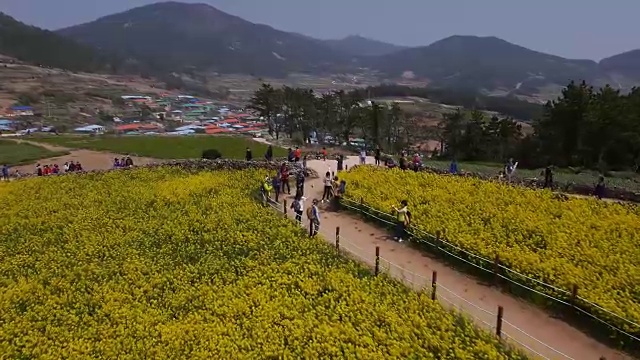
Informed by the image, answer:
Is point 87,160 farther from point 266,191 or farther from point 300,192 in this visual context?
point 300,192

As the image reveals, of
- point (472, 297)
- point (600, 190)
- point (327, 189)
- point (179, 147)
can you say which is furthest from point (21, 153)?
point (600, 190)

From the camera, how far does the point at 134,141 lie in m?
76.9

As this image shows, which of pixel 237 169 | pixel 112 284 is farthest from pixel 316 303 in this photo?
pixel 237 169

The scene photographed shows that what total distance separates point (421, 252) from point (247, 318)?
28.7ft

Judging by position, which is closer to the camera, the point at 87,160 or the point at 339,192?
the point at 339,192

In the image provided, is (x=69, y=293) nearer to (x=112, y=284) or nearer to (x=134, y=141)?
(x=112, y=284)

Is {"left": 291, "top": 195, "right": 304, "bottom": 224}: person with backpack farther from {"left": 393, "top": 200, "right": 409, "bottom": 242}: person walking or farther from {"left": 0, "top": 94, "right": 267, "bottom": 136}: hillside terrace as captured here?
{"left": 0, "top": 94, "right": 267, "bottom": 136}: hillside terrace

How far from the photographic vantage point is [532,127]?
7912 cm

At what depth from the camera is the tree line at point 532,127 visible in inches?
1946

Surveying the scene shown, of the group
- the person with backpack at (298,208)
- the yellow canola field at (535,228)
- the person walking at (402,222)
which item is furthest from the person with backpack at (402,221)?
the person with backpack at (298,208)

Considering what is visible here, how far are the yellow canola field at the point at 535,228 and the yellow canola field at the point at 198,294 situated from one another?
4679 millimetres

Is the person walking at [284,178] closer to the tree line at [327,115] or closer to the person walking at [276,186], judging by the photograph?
the person walking at [276,186]

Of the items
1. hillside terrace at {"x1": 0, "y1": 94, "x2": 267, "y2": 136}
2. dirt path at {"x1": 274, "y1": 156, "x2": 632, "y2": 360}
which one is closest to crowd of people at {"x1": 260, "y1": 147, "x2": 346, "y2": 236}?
dirt path at {"x1": 274, "y1": 156, "x2": 632, "y2": 360}

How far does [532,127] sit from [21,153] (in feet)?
228
